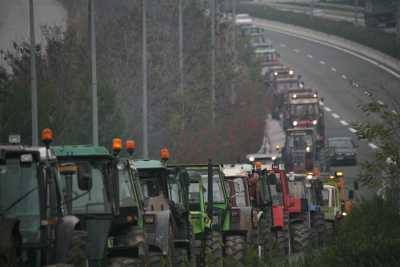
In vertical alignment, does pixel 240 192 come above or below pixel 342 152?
above

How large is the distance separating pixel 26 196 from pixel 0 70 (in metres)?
31.8

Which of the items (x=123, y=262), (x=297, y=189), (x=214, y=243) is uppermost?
(x=123, y=262)

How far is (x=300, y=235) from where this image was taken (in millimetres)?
36312

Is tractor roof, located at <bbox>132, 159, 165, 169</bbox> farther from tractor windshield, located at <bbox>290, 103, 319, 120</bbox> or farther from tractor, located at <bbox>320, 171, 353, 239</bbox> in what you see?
tractor windshield, located at <bbox>290, 103, 319, 120</bbox>

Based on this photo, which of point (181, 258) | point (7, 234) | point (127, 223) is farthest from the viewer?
point (181, 258)

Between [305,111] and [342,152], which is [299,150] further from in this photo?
[305,111]

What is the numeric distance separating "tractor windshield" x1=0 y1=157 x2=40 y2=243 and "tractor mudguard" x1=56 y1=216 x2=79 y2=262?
1.11ft

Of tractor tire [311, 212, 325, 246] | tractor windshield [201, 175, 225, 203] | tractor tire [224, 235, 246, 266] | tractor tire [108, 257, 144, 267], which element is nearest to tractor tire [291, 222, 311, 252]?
tractor tire [311, 212, 325, 246]

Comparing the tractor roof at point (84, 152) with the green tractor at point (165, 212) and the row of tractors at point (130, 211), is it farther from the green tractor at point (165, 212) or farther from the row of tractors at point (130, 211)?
the green tractor at point (165, 212)

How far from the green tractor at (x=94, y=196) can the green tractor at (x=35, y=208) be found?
183 centimetres

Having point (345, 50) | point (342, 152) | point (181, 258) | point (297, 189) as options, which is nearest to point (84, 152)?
point (181, 258)

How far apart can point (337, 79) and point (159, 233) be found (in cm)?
9298

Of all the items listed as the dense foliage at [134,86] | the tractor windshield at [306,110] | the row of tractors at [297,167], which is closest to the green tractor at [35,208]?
the row of tractors at [297,167]

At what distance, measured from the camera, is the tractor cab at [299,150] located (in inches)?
3017
